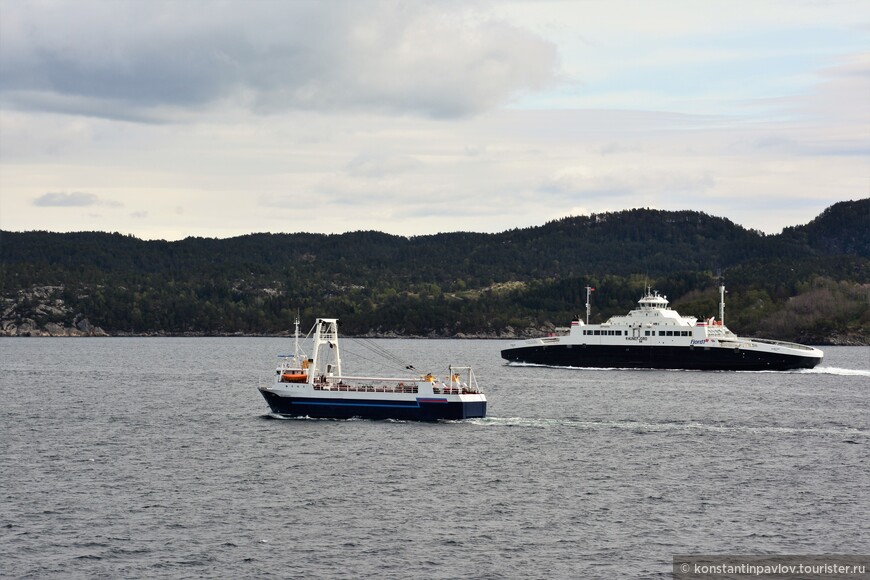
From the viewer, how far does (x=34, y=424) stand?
102062mm

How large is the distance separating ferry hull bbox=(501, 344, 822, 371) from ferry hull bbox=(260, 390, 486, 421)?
79.5 meters

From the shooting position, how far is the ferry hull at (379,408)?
322 ft

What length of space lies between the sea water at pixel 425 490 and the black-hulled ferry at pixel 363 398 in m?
1.49

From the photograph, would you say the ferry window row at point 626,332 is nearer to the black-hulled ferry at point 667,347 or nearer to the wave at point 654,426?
the black-hulled ferry at point 667,347

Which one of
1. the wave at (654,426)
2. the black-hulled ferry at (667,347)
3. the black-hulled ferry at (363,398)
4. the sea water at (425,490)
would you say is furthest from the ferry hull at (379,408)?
the black-hulled ferry at (667,347)

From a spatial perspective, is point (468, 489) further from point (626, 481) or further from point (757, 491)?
point (757, 491)

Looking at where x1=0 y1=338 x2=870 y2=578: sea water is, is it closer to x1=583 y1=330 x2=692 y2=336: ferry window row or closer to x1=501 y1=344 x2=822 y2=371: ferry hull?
x1=501 y1=344 x2=822 y2=371: ferry hull

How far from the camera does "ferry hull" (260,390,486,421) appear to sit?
98.1 m

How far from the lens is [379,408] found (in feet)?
325

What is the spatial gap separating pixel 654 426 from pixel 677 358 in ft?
249

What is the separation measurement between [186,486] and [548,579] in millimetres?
27593

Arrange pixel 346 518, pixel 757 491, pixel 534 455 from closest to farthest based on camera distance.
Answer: pixel 346 518 < pixel 757 491 < pixel 534 455

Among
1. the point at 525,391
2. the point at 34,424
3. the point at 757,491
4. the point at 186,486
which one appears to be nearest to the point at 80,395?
the point at 34,424

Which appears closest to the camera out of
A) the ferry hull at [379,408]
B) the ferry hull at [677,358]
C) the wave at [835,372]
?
the ferry hull at [379,408]
